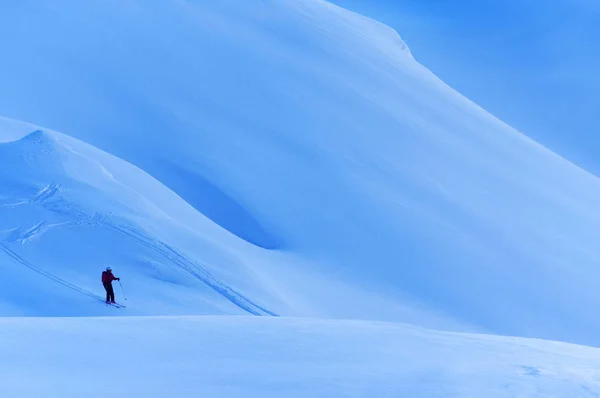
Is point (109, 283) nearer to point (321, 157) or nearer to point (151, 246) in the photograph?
point (151, 246)

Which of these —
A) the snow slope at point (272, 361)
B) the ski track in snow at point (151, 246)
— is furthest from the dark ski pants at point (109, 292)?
the snow slope at point (272, 361)

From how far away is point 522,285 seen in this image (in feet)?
37.0

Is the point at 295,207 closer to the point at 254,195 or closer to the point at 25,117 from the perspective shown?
the point at 254,195

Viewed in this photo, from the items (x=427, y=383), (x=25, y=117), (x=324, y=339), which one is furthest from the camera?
(x=25, y=117)

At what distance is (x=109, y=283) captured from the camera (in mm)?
7543

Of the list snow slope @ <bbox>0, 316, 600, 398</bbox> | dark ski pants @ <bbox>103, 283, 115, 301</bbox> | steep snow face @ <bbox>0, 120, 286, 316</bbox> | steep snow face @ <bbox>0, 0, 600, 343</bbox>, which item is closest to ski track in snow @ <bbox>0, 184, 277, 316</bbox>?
steep snow face @ <bbox>0, 120, 286, 316</bbox>

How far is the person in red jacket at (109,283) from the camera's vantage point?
7498 mm

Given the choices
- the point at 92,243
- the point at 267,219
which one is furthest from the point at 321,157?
the point at 92,243

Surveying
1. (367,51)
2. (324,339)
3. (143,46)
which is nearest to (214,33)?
(143,46)

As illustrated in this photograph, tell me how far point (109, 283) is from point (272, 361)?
3.07m

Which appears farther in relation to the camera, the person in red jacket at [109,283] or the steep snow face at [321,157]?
the steep snow face at [321,157]

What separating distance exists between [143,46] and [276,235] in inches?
218

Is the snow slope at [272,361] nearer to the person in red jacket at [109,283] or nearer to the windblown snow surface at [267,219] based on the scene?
the windblown snow surface at [267,219]

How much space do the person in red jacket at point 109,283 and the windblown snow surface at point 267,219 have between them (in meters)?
0.10
